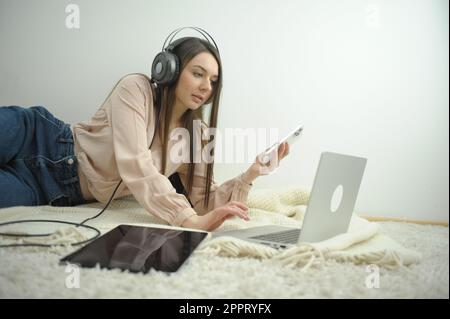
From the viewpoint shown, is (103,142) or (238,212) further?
(103,142)

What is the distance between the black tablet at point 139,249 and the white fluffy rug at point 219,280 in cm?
2

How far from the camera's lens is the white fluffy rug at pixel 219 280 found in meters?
0.44

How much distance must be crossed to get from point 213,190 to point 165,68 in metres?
0.43

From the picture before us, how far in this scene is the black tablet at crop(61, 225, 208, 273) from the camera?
0.52 metres

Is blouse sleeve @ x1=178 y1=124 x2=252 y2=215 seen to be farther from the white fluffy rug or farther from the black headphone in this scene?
the white fluffy rug

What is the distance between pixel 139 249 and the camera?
23.2 inches

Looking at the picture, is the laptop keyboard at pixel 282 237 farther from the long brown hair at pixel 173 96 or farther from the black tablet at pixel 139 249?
the long brown hair at pixel 173 96

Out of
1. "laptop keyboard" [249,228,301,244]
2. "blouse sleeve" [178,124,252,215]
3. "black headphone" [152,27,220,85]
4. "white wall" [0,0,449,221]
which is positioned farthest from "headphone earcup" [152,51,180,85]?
"laptop keyboard" [249,228,301,244]

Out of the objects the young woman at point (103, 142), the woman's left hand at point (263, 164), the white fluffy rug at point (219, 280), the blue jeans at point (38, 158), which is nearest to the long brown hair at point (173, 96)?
the young woman at point (103, 142)

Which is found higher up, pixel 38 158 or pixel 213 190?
pixel 38 158

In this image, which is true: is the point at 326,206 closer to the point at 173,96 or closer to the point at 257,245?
the point at 257,245

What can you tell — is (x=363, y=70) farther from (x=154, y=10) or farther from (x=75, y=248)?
(x=75, y=248)

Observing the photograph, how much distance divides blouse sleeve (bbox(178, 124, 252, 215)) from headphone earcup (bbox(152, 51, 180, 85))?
268 mm

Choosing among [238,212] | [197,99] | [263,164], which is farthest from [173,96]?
[238,212]
